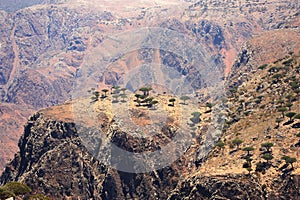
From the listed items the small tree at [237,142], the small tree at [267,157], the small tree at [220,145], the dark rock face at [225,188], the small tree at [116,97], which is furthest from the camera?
the small tree at [116,97]

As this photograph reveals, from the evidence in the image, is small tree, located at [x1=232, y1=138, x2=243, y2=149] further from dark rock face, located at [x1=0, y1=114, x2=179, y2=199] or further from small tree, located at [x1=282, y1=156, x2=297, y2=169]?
dark rock face, located at [x1=0, y1=114, x2=179, y2=199]

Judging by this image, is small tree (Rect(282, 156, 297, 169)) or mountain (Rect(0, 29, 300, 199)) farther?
mountain (Rect(0, 29, 300, 199))

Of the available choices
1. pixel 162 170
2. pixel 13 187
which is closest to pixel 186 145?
pixel 162 170

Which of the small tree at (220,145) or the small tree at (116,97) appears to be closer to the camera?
the small tree at (220,145)

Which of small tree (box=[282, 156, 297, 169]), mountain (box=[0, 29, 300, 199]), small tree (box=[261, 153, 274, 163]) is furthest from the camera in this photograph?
small tree (box=[261, 153, 274, 163])

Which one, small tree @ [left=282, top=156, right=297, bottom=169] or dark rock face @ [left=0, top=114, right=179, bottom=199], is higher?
small tree @ [left=282, top=156, right=297, bottom=169]

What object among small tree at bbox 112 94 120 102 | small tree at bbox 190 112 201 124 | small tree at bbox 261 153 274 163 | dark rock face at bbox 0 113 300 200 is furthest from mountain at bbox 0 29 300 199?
small tree at bbox 190 112 201 124

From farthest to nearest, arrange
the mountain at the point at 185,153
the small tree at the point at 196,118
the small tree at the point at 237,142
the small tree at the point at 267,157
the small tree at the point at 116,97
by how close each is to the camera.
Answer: the small tree at the point at 116,97, the small tree at the point at 196,118, the small tree at the point at 237,142, the small tree at the point at 267,157, the mountain at the point at 185,153

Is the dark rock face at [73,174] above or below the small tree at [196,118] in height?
below

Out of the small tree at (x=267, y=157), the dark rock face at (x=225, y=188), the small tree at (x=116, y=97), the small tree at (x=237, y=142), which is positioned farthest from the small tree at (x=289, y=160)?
the small tree at (x=116, y=97)

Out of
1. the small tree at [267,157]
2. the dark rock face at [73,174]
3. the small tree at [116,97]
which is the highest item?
the small tree at [267,157]

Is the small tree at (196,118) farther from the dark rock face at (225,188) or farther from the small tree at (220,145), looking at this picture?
the dark rock face at (225,188)
